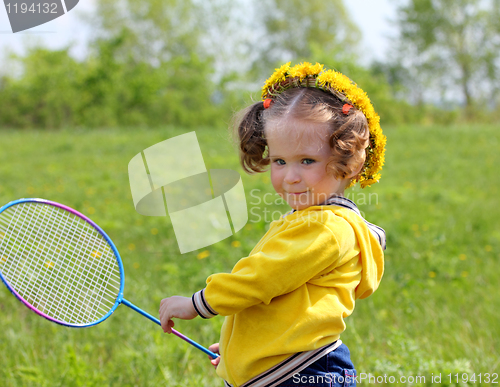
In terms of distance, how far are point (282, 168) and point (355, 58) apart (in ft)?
62.6

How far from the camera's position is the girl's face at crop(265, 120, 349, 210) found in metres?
1.43

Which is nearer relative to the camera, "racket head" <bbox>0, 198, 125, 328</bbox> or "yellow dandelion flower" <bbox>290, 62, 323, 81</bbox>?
"yellow dandelion flower" <bbox>290, 62, 323, 81</bbox>

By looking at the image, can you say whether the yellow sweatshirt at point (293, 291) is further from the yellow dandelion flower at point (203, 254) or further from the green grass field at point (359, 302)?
the yellow dandelion flower at point (203, 254)

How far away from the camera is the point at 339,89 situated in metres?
1.50

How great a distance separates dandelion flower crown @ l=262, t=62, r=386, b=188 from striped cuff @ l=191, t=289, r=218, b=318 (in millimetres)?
672

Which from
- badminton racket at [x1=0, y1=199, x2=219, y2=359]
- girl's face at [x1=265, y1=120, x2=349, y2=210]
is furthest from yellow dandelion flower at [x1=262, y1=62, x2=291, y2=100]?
badminton racket at [x1=0, y1=199, x2=219, y2=359]

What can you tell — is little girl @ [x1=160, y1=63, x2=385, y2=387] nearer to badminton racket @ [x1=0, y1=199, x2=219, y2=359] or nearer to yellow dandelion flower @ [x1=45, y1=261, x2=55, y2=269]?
badminton racket @ [x1=0, y1=199, x2=219, y2=359]

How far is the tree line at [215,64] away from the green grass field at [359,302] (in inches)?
393

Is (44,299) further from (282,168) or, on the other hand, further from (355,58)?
(355,58)

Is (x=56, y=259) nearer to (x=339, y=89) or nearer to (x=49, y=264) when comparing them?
(x=49, y=264)

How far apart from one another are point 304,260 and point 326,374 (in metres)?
0.43

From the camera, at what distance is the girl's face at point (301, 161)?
1433mm

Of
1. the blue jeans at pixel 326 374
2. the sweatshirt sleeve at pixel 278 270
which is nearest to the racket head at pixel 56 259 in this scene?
the sweatshirt sleeve at pixel 278 270

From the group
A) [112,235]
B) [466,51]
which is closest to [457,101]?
[466,51]
